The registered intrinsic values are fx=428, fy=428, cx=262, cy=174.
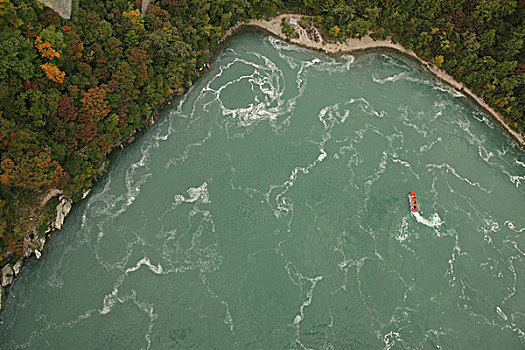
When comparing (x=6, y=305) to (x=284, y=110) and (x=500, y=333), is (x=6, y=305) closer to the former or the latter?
(x=284, y=110)

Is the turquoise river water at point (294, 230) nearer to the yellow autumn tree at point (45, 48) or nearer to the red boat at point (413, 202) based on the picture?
the red boat at point (413, 202)

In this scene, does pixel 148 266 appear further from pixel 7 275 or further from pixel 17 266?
pixel 7 275

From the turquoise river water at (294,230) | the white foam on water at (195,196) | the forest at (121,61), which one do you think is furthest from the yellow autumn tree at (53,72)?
the white foam on water at (195,196)

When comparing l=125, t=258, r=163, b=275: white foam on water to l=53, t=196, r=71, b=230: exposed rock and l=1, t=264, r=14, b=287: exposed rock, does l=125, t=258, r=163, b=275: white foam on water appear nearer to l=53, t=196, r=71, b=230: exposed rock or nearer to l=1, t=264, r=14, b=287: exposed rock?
l=53, t=196, r=71, b=230: exposed rock

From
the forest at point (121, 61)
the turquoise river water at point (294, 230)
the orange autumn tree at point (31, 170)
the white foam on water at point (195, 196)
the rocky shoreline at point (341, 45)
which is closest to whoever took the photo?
the orange autumn tree at point (31, 170)

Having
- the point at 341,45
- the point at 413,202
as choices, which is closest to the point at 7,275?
the point at 413,202

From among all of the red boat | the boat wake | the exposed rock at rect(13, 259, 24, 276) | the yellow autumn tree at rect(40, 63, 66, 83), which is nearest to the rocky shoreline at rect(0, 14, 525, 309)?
the yellow autumn tree at rect(40, 63, 66, 83)
